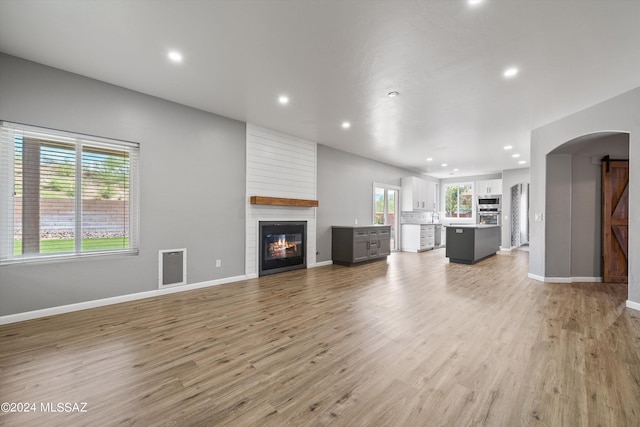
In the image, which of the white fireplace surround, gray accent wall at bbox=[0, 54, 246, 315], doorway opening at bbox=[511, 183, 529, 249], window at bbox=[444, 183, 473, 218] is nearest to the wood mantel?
the white fireplace surround

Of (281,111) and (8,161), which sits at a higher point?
(281,111)

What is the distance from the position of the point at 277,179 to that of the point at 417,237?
5.59 m

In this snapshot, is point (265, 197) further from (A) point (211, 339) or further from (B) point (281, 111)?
(A) point (211, 339)

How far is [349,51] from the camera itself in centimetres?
274

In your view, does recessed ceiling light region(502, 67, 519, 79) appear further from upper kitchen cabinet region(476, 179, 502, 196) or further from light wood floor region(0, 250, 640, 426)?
upper kitchen cabinet region(476, 179, 502, 196)

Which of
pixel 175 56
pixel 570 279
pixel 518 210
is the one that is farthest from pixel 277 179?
pixel 518 210

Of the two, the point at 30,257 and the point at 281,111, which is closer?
the point at 30,257

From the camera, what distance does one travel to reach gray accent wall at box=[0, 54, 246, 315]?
118 inches

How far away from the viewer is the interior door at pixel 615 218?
4.69m

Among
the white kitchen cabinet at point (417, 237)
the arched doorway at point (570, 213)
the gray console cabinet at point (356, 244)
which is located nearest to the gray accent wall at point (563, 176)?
the arched doorway at point (570, 213)

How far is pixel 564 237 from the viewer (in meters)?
4.86

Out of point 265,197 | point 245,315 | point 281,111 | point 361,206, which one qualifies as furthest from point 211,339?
point 361,206

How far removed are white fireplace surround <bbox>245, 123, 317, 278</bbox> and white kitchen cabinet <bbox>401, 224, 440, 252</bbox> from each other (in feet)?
14.2

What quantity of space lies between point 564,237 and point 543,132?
6.48 ft
